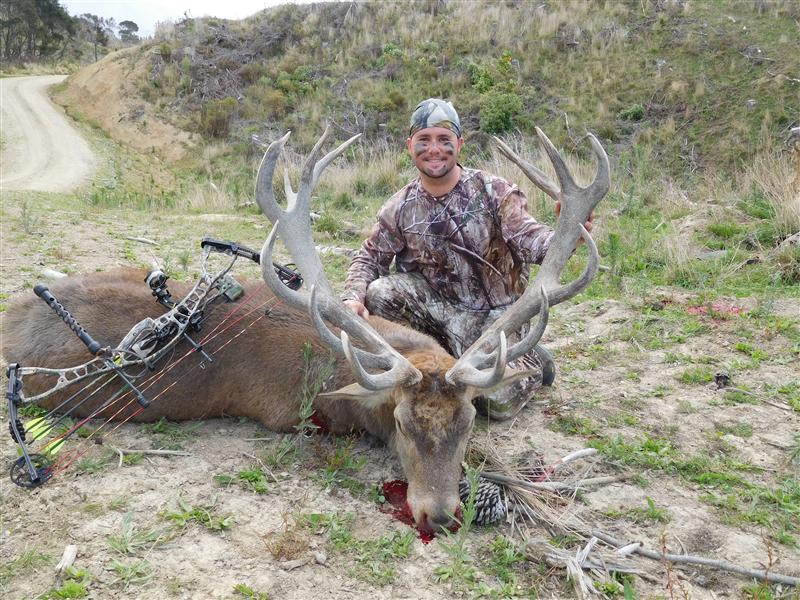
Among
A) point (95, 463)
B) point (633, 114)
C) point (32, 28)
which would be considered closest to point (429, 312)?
point (95, 463)

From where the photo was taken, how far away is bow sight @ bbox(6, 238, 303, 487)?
3.64 meters

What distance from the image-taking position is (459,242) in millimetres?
5059

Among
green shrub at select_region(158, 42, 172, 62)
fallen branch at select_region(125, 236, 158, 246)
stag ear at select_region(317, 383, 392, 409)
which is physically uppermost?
green shrub at select_region(158, 42, 172, 62)

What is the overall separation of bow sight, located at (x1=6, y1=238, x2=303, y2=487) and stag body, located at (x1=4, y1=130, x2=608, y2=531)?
5.1 inches

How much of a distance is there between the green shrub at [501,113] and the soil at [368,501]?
50.8 ft

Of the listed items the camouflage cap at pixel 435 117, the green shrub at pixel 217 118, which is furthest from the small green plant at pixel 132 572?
the green shrub at pixel 217 118

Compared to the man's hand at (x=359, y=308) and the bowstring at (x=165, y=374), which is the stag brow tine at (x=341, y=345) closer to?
the man's hand at (x=359, y=308)

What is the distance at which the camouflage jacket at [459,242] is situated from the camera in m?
4.98

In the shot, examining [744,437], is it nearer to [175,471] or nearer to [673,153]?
[175,471]

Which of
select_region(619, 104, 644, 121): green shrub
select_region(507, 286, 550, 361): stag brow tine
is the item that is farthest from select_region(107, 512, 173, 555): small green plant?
select_region(619, 104, 644, 121): green shrub

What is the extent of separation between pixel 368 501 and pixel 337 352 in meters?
0.87

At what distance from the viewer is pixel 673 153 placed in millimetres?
18938

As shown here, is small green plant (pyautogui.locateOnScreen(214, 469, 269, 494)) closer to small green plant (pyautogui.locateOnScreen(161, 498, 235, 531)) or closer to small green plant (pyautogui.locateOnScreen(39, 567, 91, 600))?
small green plant (pyautogui.locateOnScreen(161, 498, 235, 531))

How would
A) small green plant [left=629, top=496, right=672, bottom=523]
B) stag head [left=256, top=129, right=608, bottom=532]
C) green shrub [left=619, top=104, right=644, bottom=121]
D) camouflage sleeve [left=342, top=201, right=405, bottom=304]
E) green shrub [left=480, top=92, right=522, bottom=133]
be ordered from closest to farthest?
1. stag head [left=256, top=129, right=608, bottom=532]
2. small green plant [left=629, top=496, right=672, bottom=523]
3. camouflage sleeve [left=342, top=201, right=405, bottom=304]
4. green shrub [left=480, top=92, right=522, bottom=133]
5. green shrub [left=619, top=104, right=644, bottom=121]
